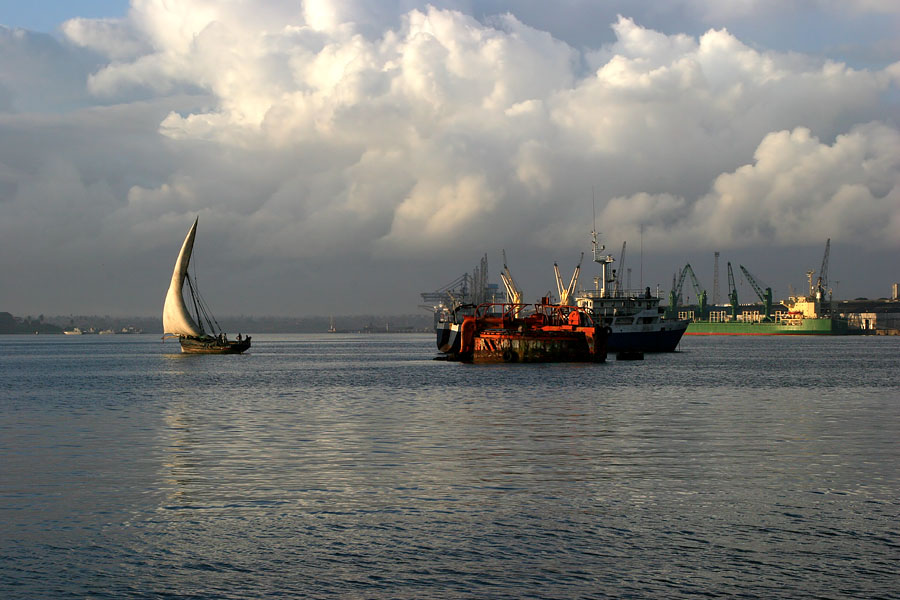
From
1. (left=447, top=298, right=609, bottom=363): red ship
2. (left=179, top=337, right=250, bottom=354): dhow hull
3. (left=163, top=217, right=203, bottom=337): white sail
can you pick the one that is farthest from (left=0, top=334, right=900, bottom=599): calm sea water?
→ (left=179, top=337, right=250, bottom=354): dhow hull

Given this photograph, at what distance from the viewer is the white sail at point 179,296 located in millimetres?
156750

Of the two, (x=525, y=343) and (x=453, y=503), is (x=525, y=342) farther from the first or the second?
(x=453, y=503)

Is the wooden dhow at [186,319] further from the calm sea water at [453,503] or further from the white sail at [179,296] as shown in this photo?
the calm sea water at [453,503]

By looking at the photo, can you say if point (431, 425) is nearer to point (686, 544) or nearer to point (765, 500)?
point (765, 500)

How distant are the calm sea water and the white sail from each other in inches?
4052

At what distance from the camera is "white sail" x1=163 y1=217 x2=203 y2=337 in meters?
157

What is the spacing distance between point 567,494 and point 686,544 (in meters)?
6.58

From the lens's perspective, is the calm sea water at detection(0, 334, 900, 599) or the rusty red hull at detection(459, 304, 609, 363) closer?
the calm sea water at detection(0, 334, 900, 599)

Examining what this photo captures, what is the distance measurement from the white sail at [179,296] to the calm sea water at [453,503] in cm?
10292

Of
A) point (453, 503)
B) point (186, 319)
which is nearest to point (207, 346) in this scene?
point (186, 319)

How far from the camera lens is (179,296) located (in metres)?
157

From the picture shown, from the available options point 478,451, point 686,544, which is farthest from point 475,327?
point 686,544

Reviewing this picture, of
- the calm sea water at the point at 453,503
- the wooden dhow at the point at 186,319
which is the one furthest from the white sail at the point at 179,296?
the calm sea water at the point at 453,503

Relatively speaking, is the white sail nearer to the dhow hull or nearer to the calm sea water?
the dhow hull
